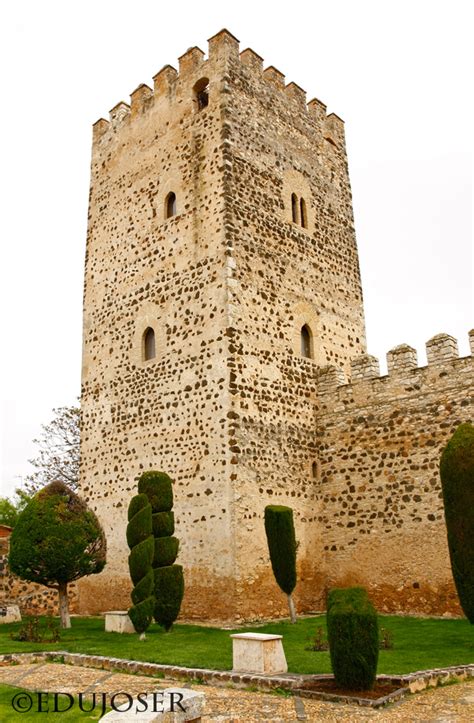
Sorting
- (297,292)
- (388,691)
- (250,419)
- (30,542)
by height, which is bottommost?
(388,691)

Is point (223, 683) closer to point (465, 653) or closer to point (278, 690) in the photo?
point (278, 690)

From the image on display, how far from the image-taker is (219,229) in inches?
590

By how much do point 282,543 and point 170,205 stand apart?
28.3 feet

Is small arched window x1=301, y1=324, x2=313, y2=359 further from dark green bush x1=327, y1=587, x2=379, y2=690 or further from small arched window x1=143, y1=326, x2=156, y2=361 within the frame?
dark green bush x1=327, y1=587, x2=379, y2=690

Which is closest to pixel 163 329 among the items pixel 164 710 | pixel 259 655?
pixel 259 655

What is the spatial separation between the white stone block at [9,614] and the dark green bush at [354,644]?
956 cm

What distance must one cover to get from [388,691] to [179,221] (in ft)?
37.5

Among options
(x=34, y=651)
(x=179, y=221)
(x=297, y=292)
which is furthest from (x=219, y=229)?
(x=34, y=651)

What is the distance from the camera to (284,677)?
25.2 ft

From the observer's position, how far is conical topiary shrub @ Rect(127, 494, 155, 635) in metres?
11.1

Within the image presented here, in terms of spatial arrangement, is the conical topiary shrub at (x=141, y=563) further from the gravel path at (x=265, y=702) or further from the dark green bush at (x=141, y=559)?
the gravel path at (x=265, y=702)

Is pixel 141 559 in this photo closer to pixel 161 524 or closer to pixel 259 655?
pixel 161 524

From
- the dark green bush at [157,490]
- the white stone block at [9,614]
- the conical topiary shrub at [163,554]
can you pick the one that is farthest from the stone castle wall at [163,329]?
the white stone block at [9,614]

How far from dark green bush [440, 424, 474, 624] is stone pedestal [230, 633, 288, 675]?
3003 mm
